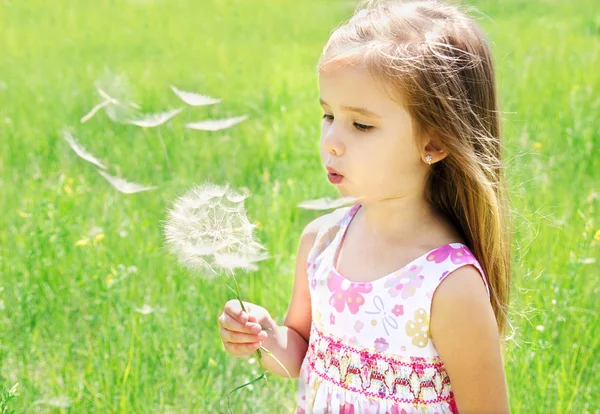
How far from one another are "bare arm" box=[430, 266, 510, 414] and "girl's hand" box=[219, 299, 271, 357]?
1.30 feet

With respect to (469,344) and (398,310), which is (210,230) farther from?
(469,344)

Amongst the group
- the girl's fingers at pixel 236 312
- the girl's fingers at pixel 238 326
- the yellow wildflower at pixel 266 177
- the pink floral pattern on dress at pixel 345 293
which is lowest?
the yellow wildflower at pixel 266 177

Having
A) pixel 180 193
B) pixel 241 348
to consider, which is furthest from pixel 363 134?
pixel 180 193

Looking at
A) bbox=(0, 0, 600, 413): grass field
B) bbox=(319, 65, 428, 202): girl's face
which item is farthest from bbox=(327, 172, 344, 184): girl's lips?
bbox=(0, 0, 600, 413): grass field

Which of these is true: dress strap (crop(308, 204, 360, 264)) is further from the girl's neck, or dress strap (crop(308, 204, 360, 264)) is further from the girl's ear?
the girl's ear

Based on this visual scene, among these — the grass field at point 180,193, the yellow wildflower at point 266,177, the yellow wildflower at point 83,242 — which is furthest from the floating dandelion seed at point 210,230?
the yellow wildflower at point 266,177

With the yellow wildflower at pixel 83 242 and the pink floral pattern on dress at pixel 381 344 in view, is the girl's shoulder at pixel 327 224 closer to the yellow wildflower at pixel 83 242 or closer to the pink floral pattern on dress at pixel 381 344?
the pink floral pattern on dress at pixel 381 344

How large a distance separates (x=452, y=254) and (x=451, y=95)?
1.16 ft

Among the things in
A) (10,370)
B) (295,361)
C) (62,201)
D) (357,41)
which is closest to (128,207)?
(62,201)

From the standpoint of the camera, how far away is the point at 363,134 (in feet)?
6.53

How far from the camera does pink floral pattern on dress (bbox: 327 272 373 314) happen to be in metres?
2.11

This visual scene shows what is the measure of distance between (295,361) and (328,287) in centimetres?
27

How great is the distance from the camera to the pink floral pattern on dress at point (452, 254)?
6.70ft

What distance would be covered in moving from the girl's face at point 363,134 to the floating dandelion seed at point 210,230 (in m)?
0.23
